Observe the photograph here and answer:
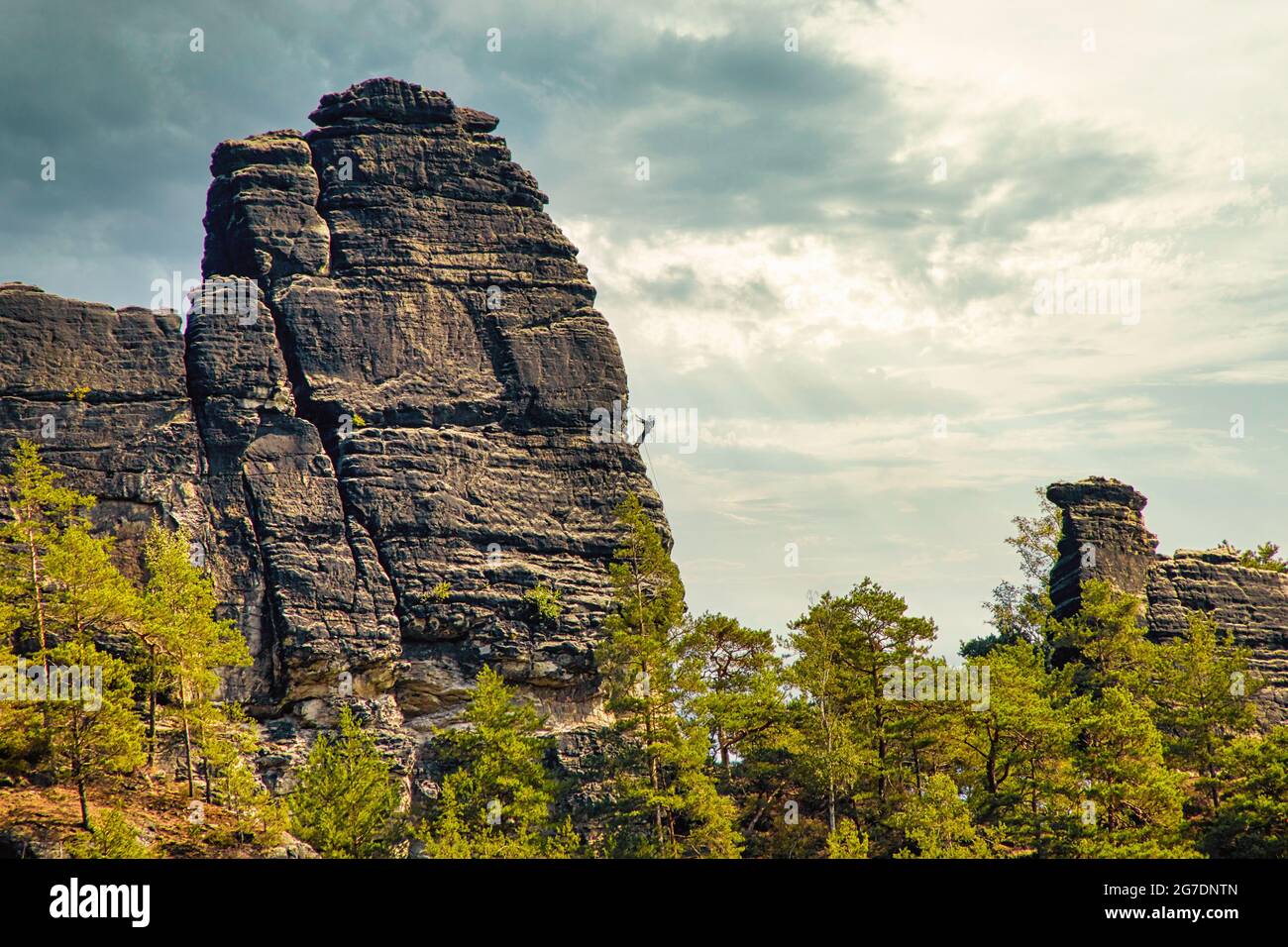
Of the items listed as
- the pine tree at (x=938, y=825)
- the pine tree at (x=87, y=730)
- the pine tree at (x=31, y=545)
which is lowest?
the pine tree at (x=938, y=825)

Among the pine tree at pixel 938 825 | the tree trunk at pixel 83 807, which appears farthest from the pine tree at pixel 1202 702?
the tree trunk at pixel 83 807

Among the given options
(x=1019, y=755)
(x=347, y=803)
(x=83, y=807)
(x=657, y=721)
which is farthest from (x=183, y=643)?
(x=1019, y=755)

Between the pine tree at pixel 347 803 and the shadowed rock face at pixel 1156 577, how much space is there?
35.0 metres

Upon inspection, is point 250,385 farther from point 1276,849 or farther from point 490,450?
point 1276,849

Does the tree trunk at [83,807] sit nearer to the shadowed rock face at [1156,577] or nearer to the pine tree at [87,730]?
the pine tree at [87,730]

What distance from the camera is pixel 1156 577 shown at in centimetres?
6291

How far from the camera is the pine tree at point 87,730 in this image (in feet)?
130

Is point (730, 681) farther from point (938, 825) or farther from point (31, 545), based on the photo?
point (31, 545)

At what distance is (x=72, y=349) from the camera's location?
5331cm

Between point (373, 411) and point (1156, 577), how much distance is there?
39002 mm

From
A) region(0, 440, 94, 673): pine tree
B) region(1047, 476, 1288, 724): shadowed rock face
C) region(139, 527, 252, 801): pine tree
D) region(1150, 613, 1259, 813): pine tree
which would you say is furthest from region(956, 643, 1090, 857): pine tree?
region(0, 440, 94, 673): pine tree

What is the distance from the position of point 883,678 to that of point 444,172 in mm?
31281

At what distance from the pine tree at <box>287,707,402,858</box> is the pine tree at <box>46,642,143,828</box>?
5649 millimetres

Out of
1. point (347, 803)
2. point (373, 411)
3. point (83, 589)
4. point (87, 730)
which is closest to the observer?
point (87, 730)
